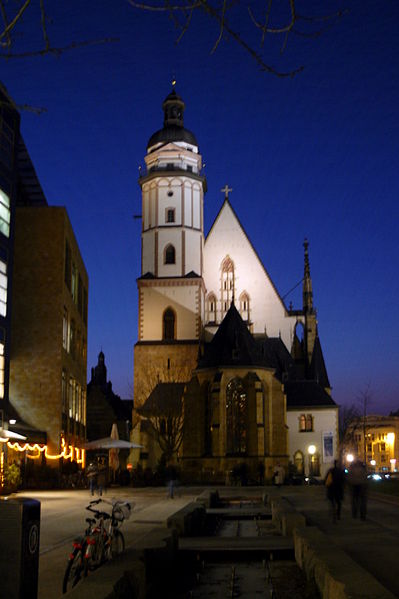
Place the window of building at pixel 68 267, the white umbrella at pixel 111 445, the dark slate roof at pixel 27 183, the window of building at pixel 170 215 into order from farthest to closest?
1. the window of building at pixel 170 215
2. the dark slate roof at pixel 27 183
3. the window of building at pixel 68 267
4. the white umbrella at pixel 111 445

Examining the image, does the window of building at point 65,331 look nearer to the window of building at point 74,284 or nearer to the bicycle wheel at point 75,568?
the window of building at point 74,284

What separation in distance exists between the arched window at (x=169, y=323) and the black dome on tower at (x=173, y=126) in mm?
15567

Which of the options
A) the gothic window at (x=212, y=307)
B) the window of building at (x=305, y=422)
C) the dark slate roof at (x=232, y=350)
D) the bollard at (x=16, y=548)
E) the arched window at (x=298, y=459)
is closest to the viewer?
the bollard at (x=16, y=548)

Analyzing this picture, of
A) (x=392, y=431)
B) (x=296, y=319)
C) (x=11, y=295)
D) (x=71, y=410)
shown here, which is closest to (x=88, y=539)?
(x=11, y=295)

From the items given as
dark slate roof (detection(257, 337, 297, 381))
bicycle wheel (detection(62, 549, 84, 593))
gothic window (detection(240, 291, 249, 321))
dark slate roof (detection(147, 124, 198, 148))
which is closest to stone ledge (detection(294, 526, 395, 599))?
bicycle wheel (detection(62, 549, 84, 593))

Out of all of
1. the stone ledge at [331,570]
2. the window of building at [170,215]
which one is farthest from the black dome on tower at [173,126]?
the stone ledge at [331,570]

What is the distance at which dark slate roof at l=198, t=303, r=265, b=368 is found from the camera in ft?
191

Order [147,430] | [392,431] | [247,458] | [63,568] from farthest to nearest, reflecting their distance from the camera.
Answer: [392,431] < [147,430] < [247,458] < [63,568]

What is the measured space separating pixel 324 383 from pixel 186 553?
6238cm

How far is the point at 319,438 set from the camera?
218ft

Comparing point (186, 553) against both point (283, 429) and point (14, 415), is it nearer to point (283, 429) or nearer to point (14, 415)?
point (14, 415)

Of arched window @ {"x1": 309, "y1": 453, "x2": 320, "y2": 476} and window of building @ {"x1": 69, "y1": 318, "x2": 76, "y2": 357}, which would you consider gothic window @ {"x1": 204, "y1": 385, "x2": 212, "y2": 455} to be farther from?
arched window @ {"x1": 309, "y1": 453, "x2": 320, "y2": 476}

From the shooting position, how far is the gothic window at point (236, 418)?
56.9 metres

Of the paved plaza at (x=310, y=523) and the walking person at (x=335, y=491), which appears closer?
the paved plaza at (x=310, y=523)
